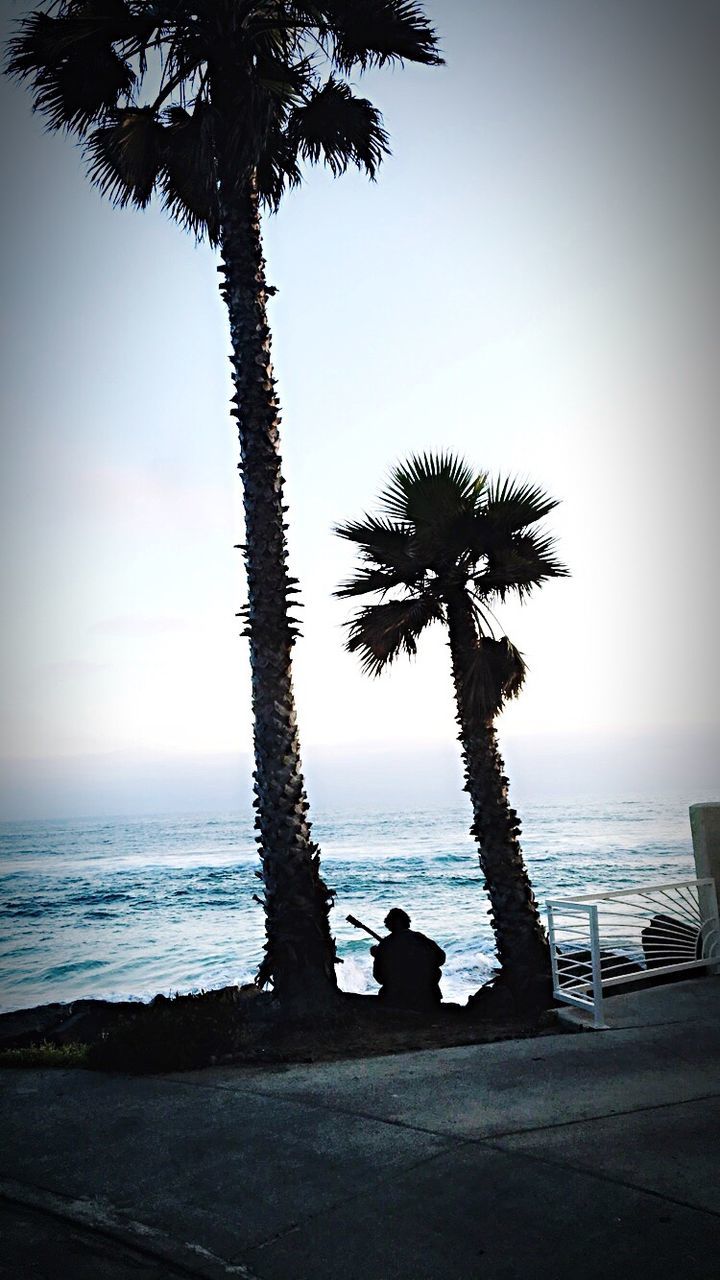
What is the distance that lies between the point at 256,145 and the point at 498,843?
8680mm

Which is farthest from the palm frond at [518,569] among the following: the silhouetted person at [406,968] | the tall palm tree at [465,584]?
the silhouetted person at [406,968]

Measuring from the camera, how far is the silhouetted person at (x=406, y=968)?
9.49 meters

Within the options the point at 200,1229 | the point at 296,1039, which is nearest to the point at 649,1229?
the point at 200,1229

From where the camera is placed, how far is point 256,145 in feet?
32.7

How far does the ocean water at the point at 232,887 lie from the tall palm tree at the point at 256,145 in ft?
24.5

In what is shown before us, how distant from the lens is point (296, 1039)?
8234mm

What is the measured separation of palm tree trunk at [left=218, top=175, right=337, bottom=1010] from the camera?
359 inches

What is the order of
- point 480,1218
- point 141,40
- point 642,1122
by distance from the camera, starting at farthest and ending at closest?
point 141,40 → point 642,1122 → point 480,1218

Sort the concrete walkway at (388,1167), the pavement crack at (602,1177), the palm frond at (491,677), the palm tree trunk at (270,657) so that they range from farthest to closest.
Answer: the palm frond at (491,677)
the palm tree trunk at (270,657)
the pavement crack at (602,1177)
the concrete walkway at (388,1167)

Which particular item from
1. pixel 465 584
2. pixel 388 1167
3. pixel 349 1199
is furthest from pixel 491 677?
pixel 349 1199

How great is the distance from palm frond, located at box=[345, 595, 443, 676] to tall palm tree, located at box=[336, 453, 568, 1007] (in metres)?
0.01

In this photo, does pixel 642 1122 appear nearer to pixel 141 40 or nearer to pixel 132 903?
pixel 141 40

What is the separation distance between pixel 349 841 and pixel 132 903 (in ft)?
76.6

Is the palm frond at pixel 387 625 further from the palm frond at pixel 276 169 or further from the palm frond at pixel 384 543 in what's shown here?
the palm frond at pixel 276 169
